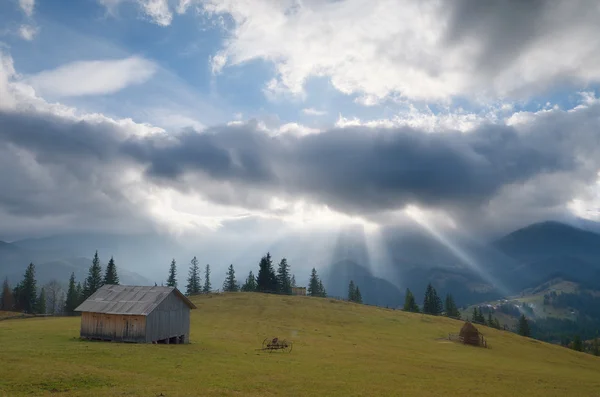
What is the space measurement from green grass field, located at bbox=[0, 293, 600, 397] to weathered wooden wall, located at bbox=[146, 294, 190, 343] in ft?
11.2

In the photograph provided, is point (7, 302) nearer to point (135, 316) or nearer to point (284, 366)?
point (135, 316)

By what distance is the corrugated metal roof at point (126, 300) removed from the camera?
174ft

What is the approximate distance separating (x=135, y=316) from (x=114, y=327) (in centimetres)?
324

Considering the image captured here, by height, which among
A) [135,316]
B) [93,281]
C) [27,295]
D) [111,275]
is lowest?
[27,295]

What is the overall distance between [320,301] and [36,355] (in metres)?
91.8

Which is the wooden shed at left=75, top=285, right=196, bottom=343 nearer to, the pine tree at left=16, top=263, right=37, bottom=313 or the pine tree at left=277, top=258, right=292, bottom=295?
the pine tree at left=277, top=258, right=292, bottom=295

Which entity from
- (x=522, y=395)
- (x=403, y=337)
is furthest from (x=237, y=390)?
(x=403, y=337)

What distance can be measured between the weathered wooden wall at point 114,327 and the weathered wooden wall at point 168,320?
1051 millimetres

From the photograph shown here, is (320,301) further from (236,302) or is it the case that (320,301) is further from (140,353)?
(140,353)

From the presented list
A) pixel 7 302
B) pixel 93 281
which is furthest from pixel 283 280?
pixel 7 302

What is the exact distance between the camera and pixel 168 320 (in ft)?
184

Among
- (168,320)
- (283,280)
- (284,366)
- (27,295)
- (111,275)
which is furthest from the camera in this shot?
(283,280)

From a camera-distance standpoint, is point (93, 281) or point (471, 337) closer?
point (471, 337)

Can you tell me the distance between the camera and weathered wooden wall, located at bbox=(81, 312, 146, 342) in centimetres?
5190
